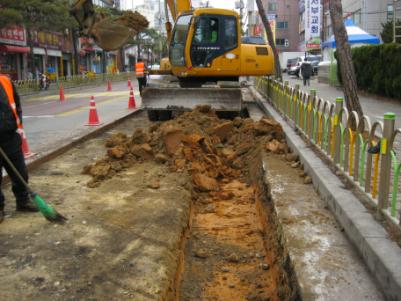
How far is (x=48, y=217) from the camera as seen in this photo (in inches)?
191

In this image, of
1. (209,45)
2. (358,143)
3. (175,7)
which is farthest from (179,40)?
(358,143)

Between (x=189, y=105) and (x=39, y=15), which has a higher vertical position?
(x=39, y=15)

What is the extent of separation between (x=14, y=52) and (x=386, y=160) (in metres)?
37.0

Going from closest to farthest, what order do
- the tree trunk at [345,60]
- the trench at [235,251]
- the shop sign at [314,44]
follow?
the trench at [235,251] → the tree trunk at [345,60] → the shop sign at [314,44]

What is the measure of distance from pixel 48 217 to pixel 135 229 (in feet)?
2.86

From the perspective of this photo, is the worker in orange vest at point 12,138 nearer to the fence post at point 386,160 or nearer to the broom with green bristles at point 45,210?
the broom with green bristles at point 45,210

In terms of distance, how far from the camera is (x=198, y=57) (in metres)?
12.3

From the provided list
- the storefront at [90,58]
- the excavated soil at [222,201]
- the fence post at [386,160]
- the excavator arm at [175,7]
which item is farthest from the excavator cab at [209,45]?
the storefront at [90,58]

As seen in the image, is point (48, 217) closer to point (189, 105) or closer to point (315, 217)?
point (315, 217)

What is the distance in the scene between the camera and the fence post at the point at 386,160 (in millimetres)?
4043

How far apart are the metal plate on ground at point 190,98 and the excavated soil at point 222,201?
4.09 ft

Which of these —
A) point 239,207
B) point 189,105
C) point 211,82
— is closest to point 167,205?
point 239,207

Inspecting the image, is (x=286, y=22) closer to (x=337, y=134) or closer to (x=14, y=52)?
(x=14, y=52)

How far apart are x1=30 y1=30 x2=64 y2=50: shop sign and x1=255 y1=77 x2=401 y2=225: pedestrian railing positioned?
36085 millimetres
